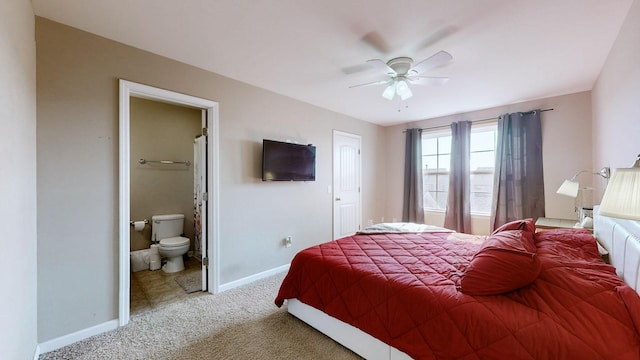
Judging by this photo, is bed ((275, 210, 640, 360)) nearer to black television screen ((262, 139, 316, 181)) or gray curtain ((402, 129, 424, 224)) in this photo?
black television screen ((262, 139, 316, 181))

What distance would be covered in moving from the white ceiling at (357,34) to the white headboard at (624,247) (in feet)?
4.67

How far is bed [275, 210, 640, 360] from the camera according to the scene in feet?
3.59

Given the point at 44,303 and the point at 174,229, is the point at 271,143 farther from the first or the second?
the point at 44,303

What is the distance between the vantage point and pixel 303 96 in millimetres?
3510

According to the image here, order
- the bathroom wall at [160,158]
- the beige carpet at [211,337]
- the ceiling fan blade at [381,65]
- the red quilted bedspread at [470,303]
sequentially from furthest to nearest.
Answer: the bathroom wall at [160,158]
the ceiling fan blade at [381,65]
the beige carpet at [211,337]
the red quilted bedspread at [470,303]

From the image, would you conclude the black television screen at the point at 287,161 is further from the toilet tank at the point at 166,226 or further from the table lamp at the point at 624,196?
the table lamp at the point at 624,196

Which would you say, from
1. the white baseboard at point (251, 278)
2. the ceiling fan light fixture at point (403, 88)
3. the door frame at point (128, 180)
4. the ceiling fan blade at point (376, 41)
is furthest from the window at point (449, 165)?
the door frame at point (128, 180)

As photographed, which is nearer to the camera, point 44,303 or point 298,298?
point 44,303

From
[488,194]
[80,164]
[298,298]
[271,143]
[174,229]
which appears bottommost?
[298,298]

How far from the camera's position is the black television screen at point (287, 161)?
315cm

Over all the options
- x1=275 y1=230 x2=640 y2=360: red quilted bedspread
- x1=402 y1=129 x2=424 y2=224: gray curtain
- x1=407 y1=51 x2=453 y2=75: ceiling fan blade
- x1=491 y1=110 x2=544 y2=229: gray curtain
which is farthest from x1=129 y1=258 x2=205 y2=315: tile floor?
x1=491 y1=110 x2=544 y2=229: gray curtain

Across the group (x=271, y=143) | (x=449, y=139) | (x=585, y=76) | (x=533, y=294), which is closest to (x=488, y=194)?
(x=449, y=139)

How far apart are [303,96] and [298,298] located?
8.33 ft

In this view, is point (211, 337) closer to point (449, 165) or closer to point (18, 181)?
point (18, 181)
